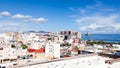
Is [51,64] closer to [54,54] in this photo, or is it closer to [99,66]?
[99,66]

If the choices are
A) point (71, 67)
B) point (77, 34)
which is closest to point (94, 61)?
point (71, 67)

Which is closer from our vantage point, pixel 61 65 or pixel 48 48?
pixel 61 65

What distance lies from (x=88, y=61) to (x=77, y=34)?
37987 millimetres

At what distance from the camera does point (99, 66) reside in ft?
24.8

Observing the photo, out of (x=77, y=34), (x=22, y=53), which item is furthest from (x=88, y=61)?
(x=77, y=34)

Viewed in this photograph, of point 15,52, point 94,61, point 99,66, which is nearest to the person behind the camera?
point 99,66

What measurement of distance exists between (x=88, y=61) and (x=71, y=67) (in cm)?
136

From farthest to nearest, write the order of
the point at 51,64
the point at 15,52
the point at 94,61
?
the point at 15,52 → the point at 94,61 → the point at 51,64

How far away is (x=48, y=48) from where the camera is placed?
1543cm

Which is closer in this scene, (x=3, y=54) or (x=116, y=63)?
(x=116, y=63)

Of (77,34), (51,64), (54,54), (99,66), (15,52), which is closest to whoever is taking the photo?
(51,64)

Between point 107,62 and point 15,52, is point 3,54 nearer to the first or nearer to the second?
point 15,52

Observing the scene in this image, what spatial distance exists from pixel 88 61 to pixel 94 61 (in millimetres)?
448

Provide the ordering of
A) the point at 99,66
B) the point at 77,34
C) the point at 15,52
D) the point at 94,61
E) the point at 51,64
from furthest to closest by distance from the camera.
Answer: the point at 77,34 < the point at 15,52 < the point at 94,61 < the point at 99,66 < the point at 51,64
